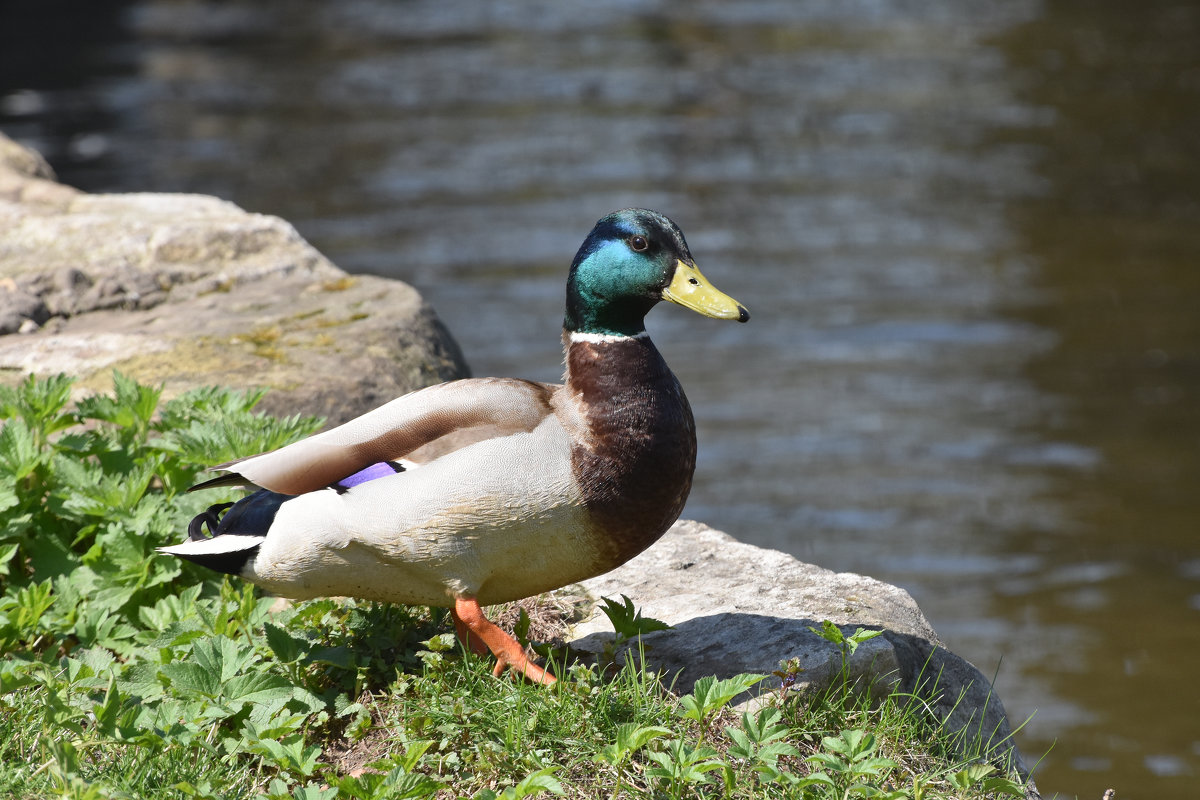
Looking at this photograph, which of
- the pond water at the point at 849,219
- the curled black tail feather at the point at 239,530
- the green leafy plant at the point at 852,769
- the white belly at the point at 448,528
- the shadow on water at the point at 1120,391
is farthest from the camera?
the pond water at the point at 849,219

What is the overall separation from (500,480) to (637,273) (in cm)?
57

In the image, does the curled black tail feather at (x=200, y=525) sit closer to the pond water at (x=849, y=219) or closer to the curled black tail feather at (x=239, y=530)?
the curled black tail feather at (x=239, y=530)

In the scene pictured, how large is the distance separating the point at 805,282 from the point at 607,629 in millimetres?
6596

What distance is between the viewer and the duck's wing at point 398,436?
297cm

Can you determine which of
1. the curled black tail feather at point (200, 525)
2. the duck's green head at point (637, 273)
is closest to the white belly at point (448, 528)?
the curled black tail feather at point (200, 525)

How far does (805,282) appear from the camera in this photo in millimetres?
9805

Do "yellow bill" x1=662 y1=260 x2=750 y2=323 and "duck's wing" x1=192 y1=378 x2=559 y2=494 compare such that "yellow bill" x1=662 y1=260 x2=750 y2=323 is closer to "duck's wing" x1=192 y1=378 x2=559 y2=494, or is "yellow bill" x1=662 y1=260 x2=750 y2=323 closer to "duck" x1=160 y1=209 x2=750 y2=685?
"duck" x1=160 y1=209 x2=750 y2=685

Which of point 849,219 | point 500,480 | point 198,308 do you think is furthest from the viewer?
point 849,219

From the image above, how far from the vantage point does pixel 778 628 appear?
341cm

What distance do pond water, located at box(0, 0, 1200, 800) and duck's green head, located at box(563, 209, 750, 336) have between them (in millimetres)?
1758

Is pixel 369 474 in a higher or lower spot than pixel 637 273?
lower

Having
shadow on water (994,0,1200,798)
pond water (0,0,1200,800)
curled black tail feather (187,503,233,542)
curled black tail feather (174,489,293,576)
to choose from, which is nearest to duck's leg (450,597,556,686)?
curled black tail feather (174,489,293,576)

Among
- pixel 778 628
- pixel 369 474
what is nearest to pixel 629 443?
pixel 369 474

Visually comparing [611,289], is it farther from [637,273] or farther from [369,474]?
[369,474]
